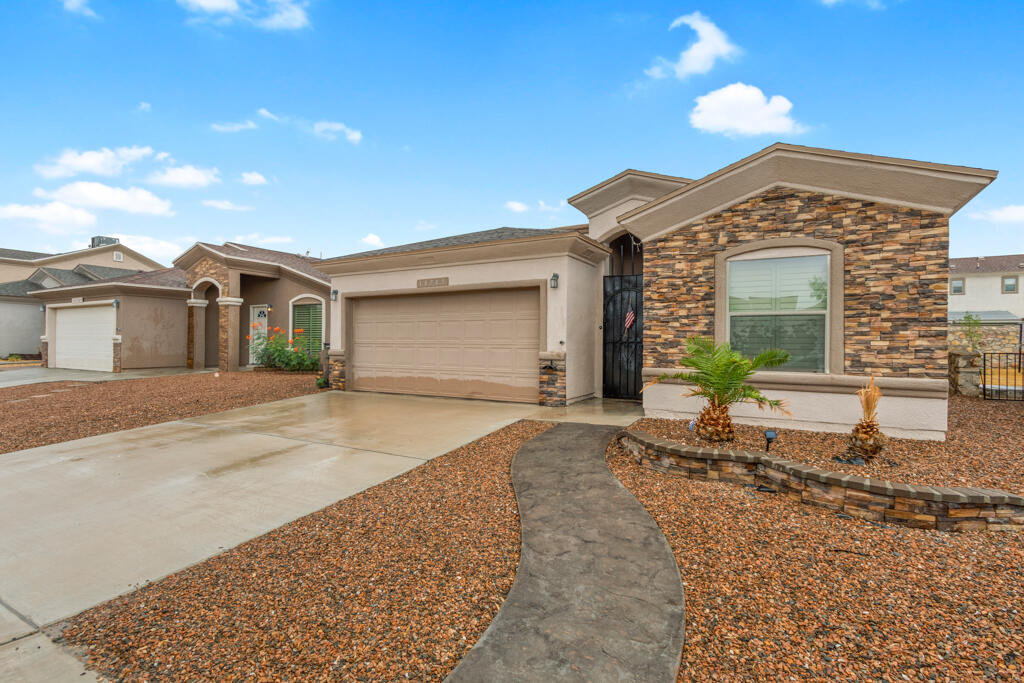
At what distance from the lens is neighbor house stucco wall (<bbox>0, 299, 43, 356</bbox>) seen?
22609 millimetres

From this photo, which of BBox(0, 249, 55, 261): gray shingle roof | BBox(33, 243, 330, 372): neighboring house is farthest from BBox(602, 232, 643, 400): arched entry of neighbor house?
BBox(0, 249, 55, 261): gray shingle roof

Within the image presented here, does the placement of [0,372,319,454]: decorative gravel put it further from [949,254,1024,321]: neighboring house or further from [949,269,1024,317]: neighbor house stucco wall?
[949,269,1024,317]: neighbor house stucco wall

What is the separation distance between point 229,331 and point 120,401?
19.5 feet

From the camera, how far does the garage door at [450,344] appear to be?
9.16m

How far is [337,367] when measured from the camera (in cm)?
1127

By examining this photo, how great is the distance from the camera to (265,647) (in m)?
2.22

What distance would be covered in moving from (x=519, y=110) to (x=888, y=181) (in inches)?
411

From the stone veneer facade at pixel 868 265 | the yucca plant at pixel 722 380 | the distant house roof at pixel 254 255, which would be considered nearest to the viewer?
the yucca plant at pixel 722 380

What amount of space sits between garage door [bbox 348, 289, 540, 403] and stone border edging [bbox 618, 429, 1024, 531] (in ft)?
15.9

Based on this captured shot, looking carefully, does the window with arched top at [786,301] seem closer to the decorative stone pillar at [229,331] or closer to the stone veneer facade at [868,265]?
the stone veneer facade at [868,265]

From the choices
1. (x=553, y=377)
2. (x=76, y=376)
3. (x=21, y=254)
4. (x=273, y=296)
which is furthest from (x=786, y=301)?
(x=21, y=254)

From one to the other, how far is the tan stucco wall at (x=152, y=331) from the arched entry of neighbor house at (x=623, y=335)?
16.8 meters

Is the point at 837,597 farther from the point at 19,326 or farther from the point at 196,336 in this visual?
the point at 19,326

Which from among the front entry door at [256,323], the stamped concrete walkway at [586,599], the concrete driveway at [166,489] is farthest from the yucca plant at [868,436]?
the front entry door at [256,323]
